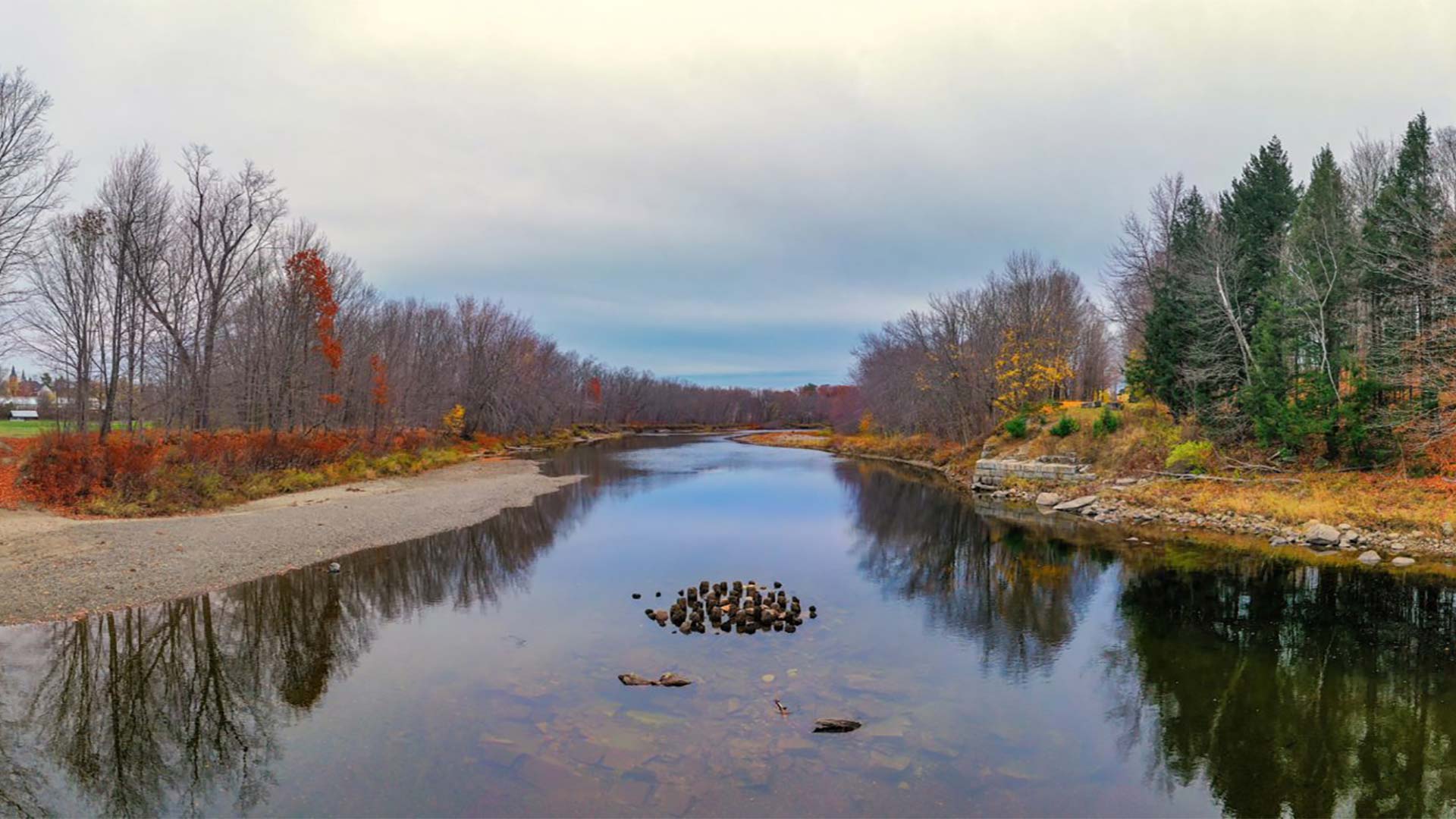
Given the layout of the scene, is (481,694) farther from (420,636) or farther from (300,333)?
(300,333)

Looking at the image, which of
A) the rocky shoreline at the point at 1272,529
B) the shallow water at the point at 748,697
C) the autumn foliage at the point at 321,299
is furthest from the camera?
the autumn foliage at the point at 321,299

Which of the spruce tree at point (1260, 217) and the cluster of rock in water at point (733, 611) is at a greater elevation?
the spruce tree at point (1260, 217)

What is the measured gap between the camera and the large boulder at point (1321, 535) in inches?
765

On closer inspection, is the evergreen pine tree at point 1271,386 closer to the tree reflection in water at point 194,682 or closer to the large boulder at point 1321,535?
the large boulder at point 1321,535

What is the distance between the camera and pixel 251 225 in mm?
33219

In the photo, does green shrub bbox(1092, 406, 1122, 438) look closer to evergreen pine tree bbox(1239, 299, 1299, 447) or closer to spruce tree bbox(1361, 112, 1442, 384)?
evergreen pine tree bbox(1239, 299, 1299, 447)

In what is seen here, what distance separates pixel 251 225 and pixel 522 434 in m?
Result: 37.1

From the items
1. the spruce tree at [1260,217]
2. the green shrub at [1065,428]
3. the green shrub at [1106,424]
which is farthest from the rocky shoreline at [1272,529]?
the spruce tree at [1260,217]

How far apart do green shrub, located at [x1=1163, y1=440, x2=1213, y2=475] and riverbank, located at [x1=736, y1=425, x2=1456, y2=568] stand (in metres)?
Result: 0.68

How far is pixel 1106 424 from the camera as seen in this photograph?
32.1 metres

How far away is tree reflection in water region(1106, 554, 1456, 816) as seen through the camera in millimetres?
7582

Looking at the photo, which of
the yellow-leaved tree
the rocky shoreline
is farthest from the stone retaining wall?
the yellow-leaved tree

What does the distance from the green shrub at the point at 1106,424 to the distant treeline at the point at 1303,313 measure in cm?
195

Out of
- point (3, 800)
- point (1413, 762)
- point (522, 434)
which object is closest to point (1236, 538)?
point (1413, 762)
